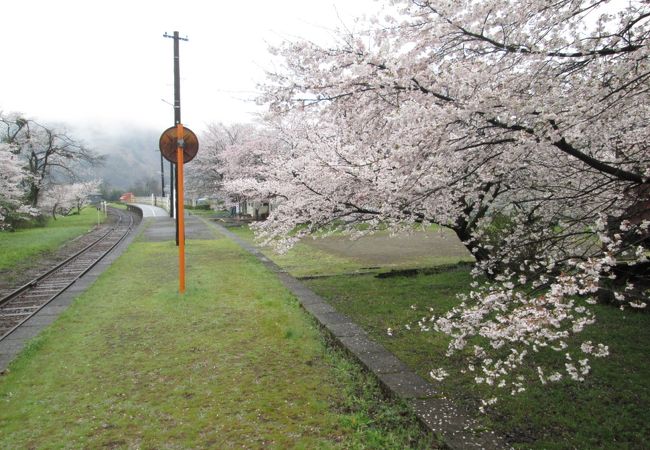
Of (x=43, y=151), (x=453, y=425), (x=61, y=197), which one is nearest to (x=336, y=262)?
(x=453, y=425)

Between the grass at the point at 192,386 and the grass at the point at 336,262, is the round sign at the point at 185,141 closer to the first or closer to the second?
the grass at the point at 192,386

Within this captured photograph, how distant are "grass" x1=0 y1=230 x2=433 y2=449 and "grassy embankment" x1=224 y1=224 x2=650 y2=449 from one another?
82 cm

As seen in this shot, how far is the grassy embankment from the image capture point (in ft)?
12.4

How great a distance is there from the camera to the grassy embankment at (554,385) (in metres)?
3.79

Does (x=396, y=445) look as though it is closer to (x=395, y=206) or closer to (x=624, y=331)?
(x=395, y=206)

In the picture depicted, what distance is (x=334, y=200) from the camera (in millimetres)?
8617

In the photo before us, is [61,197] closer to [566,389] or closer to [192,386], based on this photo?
[192,386]

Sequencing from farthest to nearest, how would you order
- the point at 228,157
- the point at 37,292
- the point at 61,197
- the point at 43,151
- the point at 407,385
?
the point at 61,197
the point at 43,151
the point at 228,157
the point at 37,292
the point at 407,385

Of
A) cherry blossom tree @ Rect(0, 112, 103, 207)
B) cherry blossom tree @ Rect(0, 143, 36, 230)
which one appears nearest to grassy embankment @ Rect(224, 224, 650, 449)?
cherry blossom tree @ Rect(0, 143, 36, 230)

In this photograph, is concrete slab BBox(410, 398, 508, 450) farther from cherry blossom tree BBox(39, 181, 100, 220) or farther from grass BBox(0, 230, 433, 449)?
cherry blossom tree BBox(39, 181, 100, 220)

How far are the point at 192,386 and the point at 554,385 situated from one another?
3.76 m

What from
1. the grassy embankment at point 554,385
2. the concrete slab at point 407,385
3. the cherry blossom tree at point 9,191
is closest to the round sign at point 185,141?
the grassy embankment at point 554,385

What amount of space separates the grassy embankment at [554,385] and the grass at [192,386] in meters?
0.82

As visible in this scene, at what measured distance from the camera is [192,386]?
4.76m
